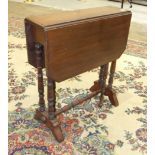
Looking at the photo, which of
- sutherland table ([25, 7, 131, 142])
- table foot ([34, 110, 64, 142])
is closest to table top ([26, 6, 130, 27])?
sutherland table ([25, 7, 131, 142])

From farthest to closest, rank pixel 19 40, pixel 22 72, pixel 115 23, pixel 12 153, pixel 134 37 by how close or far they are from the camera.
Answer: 1. pixel 134 37
2. pixel 19 40
3. pixel 22 72
4. pixel 115 23
5. pixel 12 153

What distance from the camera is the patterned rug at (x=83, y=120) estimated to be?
5.25 ft

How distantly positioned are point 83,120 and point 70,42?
2.38 ft

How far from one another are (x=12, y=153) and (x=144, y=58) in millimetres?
2056

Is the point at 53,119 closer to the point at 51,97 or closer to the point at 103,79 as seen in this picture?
the point at 51,97

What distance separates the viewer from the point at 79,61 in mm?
1520

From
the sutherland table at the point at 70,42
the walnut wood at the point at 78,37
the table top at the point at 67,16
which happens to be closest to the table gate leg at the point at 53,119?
the sutherland table at the point at 70,42

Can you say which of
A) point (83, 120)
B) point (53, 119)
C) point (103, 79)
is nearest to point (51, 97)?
point (53, 119)

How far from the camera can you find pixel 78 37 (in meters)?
1.43

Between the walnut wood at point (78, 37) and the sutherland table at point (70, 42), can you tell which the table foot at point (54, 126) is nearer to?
the sutherland table at point (70, 42)

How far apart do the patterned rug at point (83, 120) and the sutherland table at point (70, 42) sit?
11 cm

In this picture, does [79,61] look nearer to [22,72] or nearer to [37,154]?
[37,154]

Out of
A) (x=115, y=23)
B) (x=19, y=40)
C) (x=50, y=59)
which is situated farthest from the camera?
(x=19, y=40)

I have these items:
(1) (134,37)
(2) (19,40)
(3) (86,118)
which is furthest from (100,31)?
(1) (134,37)
